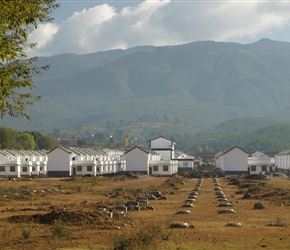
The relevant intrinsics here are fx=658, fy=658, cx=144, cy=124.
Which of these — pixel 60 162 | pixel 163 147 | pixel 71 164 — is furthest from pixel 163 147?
pixel 60 162

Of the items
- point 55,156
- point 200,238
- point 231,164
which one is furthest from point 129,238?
point 231,164

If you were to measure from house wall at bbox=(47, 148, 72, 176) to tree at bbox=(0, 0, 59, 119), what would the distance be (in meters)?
84.5

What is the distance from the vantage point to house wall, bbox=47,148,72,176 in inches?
4067

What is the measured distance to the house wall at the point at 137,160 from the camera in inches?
4330

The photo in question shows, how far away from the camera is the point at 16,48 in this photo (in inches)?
734

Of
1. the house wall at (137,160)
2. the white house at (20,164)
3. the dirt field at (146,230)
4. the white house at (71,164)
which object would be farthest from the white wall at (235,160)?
the dirt field at (146,230)

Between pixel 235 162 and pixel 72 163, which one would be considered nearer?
pixel 72 163

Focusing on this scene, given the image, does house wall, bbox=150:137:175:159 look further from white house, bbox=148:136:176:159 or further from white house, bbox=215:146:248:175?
white house, bbox=215:146:248:175

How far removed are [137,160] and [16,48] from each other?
303 feet

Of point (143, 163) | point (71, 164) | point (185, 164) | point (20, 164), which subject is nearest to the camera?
point (71, 164)

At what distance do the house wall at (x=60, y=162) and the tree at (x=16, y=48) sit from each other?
277 feet

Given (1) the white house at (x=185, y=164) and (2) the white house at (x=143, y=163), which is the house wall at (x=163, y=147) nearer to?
(1) the white house at (x=185, y=164)

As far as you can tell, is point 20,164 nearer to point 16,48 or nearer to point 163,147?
point 163,147

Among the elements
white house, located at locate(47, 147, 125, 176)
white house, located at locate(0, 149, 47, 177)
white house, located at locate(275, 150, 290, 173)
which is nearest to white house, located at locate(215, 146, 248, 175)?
white house, located at locate(275, 150, 290, 173)
